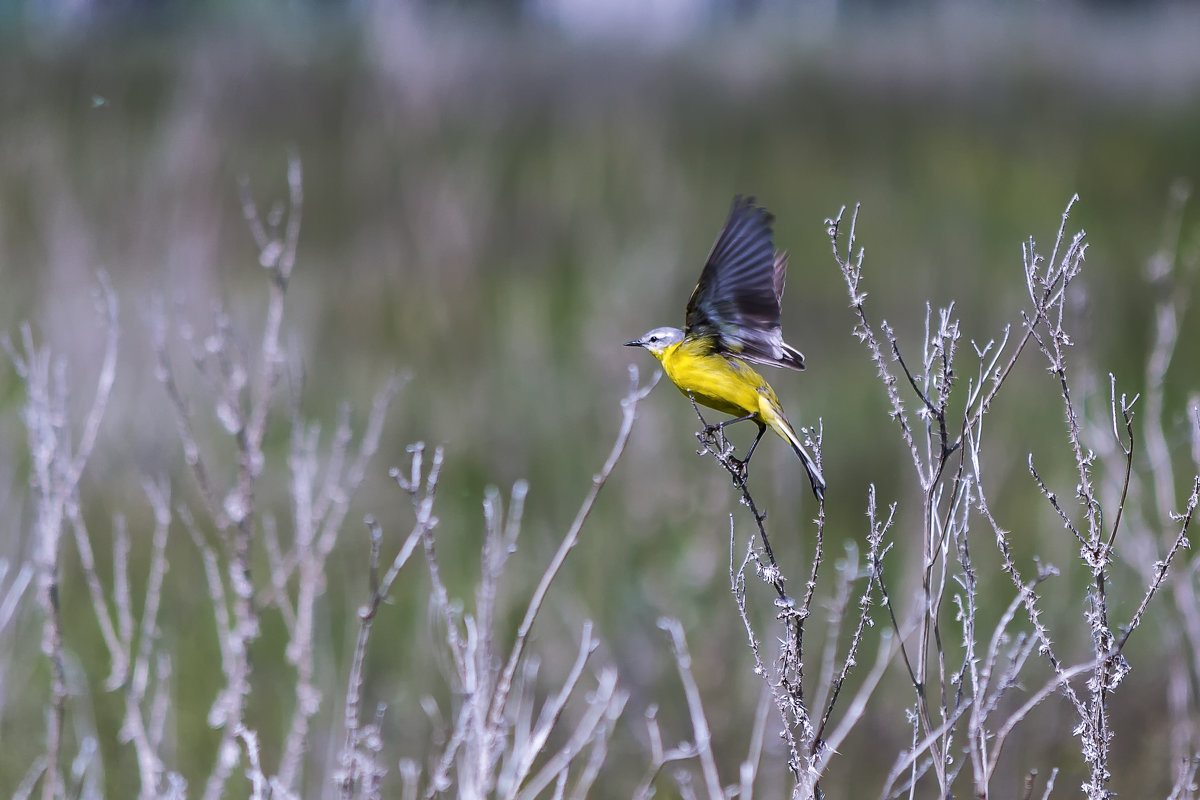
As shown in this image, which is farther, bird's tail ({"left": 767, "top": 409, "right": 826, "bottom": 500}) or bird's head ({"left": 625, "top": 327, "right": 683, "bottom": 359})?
bird's head ({"left": 625, "top": 327, "right": 683, "bottom": 359})

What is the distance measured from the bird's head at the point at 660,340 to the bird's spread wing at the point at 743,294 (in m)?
0.31

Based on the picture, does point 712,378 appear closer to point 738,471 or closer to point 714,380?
point 714,380

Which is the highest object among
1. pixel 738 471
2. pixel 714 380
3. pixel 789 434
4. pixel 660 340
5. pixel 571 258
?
pixel 571 258

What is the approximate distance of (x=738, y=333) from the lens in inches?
106

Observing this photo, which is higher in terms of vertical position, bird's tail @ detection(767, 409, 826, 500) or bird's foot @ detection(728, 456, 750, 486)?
bird's tail @ detection(767, 409, 826, 500)

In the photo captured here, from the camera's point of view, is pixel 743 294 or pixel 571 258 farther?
pixel 571 258

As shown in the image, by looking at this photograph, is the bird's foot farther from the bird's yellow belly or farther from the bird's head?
the bird's head

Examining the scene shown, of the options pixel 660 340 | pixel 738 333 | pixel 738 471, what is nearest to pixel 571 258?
pixel 660 340

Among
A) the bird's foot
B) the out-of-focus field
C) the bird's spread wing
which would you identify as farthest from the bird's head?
the out-of-focus field

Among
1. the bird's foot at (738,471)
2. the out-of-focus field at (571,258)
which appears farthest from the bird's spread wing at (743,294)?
the out-of-focus field at (571,258)

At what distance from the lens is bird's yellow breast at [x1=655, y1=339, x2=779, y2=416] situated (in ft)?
9.18

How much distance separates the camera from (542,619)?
498cm

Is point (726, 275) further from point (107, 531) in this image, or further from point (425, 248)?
point (425, 248)

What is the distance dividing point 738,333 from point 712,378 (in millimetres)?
168
